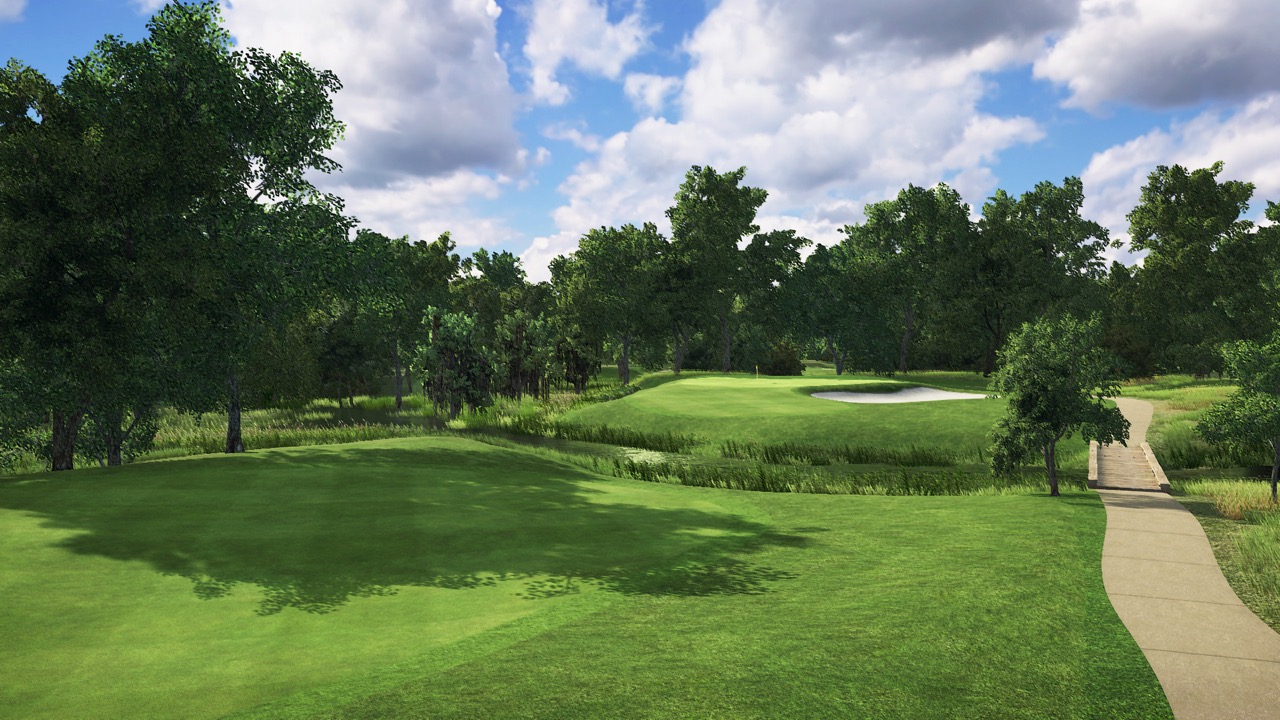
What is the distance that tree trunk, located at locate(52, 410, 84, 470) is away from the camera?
21016 mm

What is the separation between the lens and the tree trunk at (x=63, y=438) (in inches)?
827

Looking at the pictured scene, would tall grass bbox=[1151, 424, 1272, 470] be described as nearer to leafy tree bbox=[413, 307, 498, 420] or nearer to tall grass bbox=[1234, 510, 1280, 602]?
tall grass bbox=[1234, 510, 1280, 602]

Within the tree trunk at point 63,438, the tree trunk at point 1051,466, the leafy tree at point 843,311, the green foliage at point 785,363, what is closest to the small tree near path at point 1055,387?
the tree trunk at point 1051,466

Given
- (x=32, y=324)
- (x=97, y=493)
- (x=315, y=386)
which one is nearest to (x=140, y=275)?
(x=32, y=324)

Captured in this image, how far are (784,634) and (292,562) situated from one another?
26.5 ft

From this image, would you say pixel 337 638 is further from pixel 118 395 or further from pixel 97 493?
pixel 118 395

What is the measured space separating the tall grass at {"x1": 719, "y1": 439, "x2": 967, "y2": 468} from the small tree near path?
370 inches

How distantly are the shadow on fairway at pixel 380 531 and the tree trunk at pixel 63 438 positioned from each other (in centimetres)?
388

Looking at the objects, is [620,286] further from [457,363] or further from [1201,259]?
[1201,259]

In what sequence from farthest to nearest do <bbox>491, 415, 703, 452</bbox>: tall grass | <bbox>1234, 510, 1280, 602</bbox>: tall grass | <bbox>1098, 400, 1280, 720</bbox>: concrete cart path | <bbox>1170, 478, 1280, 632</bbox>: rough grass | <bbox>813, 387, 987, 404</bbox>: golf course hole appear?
<bbox>813, 387, 987, 404</bbox>: golf course hole, <bbox>491, 415, 703, 452</bbox>: tall grass, <bbox>1234, 510, 1280, 602</bbox>: tall grass, <bbox>1170, 478, 1280, 632</bbox>: rough grass, <bbox>1098, 400, 1280, 720</bbox>: concrete cart path

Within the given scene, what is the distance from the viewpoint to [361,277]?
2830cm

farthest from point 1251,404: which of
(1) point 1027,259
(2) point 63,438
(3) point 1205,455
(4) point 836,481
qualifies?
(1) point 1027,259

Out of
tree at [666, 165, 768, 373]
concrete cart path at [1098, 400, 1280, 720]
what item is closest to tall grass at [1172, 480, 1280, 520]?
concrete cart path at [1098, 400, 1280, 720]

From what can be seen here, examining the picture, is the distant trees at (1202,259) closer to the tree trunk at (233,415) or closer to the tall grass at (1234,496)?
the tall grass at (1234,496)
